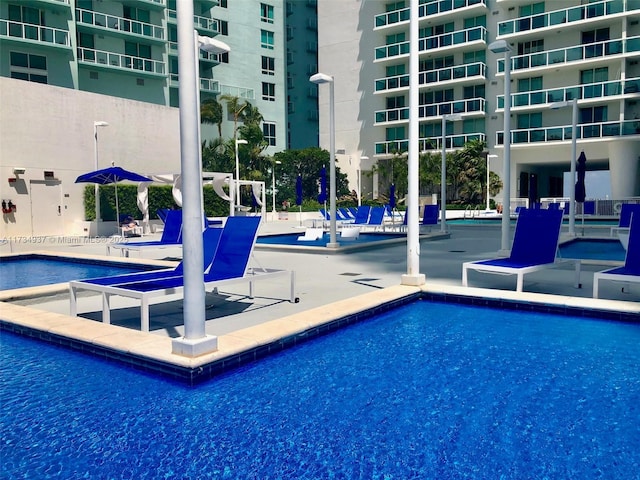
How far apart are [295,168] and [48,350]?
41207 millimetres

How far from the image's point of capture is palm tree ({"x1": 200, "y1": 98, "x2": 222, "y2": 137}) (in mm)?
42603

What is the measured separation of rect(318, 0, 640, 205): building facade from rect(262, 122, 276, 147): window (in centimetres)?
467

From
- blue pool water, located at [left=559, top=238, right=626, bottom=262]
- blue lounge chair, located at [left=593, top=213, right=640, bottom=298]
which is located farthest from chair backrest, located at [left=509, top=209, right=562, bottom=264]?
blue pool water, located at [left=559, top=238, right=626, bottom=262]

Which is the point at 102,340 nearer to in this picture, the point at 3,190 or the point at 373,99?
the point at 3,190

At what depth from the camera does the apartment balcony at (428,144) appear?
135ft

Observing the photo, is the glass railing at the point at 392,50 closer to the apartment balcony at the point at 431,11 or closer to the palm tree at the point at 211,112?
the apartment balcony at the point at 431,11

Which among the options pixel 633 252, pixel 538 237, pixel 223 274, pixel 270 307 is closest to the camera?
pixel 223 274

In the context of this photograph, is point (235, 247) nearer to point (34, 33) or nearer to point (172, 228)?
point (172, 228)

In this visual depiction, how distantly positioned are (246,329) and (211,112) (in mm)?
39748

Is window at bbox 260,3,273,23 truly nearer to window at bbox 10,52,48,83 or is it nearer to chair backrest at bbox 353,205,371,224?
window at bbox 10,52,48,83

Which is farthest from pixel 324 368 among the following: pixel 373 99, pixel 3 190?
pixel 373 99

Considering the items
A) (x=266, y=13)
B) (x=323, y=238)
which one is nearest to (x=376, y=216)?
(x=323, y=238)

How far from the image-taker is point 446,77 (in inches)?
1676

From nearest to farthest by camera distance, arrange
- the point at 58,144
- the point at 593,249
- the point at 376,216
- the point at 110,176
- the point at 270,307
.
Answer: the point at 270,307 < the point at 593,249 < the point at 110,176 < the point at 376,216 < the point at 58,144
